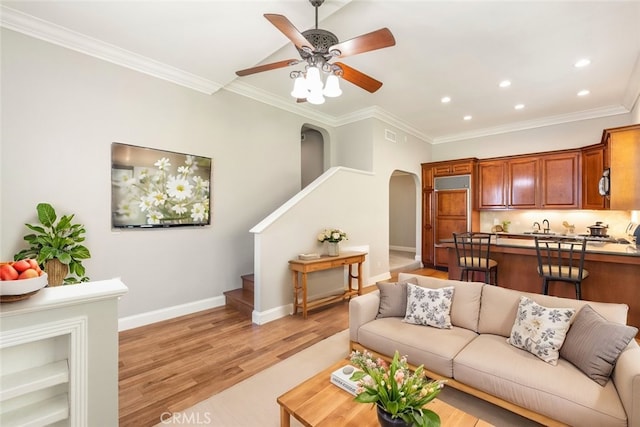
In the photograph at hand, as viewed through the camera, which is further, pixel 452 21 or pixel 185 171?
pixel 185 171

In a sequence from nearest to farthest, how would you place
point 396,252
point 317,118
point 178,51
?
point 178,51, point 317,118, point 396,252

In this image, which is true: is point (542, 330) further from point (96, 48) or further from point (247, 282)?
point (96, 48)

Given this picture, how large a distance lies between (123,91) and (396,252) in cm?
787

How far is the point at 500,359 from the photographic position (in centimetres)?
191

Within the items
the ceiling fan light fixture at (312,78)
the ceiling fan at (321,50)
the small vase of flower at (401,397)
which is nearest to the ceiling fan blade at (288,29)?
the ceiling fan at (321,50)

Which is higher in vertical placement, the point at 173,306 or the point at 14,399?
the point at 14,399

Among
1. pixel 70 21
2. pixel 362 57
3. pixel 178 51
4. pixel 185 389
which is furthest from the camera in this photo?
pixel 362 57

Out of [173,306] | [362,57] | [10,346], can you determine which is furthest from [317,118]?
[10,346]

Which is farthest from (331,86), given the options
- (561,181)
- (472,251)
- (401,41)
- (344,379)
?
(561,181)

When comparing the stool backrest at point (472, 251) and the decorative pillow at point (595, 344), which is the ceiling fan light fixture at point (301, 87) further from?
the stool backrest at point (472, 251)

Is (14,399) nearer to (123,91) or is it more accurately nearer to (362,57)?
(123,91)

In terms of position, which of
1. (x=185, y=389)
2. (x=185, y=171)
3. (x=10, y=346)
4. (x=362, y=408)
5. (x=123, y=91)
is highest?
(x=123, y=91)

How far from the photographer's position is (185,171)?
373cm

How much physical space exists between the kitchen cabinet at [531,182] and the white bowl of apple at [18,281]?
23.2 ft
